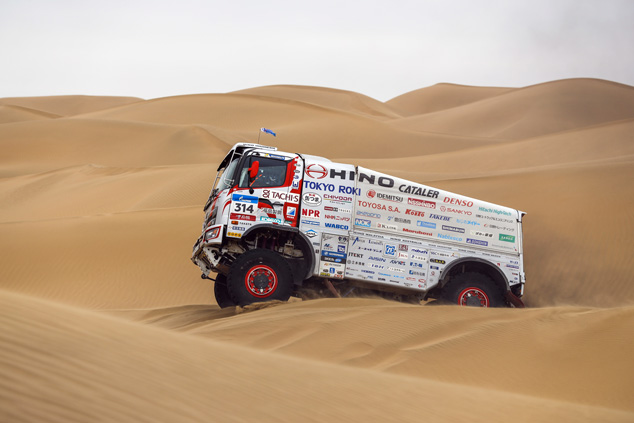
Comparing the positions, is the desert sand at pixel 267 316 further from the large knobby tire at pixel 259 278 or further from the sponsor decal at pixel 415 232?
the sponsor decal at pixel 415 232

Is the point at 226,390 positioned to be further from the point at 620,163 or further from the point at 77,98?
the point at 77,98

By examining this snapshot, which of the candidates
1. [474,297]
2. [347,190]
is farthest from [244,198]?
[474,297]

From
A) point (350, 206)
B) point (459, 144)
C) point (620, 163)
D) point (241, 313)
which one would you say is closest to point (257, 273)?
point (241, 313)

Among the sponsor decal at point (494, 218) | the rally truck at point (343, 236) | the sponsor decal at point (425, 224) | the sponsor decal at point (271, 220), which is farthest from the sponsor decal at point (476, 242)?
the sponsor decal at point (271, 220)

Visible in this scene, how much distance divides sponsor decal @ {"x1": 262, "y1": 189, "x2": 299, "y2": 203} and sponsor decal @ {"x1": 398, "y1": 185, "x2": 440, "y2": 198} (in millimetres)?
2065

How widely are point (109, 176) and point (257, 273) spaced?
21646 millimetres

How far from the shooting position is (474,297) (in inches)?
478

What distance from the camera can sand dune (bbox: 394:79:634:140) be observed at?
62906 mm

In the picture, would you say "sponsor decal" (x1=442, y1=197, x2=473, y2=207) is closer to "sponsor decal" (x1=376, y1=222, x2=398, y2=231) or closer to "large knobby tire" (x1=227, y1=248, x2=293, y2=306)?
"sponsor decal" (x1=376, y1=222, x2=398, y2=231)

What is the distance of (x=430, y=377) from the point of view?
789cm

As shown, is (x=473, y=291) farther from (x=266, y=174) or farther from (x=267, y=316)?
(x=266, y=174)

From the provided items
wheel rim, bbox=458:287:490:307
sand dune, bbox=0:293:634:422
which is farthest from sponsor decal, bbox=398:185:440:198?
sand dune, bbox=0:293:634:422

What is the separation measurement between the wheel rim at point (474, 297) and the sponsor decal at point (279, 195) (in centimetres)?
374

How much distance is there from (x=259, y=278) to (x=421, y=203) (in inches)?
134
